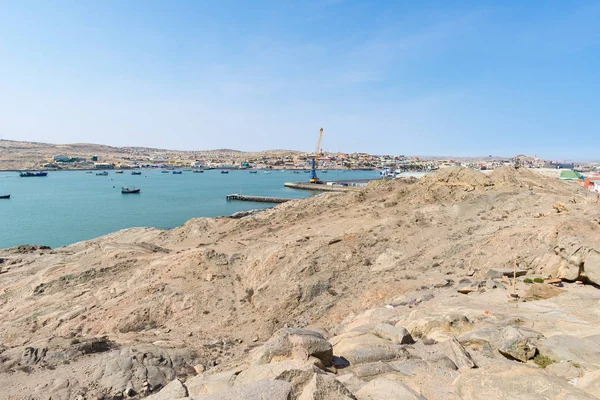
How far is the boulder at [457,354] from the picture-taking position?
7055mm

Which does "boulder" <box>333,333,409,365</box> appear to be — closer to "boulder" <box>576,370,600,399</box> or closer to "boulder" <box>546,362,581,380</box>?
"boulder" <box>546,362,581,380</box>

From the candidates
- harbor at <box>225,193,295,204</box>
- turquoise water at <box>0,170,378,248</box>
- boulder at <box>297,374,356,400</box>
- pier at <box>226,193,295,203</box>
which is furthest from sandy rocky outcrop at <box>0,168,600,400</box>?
pier at <box>226,193,295,203</box>

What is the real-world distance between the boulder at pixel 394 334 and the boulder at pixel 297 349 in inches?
77.5

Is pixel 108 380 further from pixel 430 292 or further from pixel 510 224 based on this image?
pixel 510 224

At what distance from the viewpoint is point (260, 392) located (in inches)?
209

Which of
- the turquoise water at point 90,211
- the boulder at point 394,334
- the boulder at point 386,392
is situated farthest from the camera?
the turquoise water at point 90,211

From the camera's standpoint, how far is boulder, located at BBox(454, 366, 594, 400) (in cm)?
541

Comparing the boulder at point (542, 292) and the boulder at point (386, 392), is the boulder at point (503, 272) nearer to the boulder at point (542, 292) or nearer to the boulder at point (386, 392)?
the boulder at point (542, 292)

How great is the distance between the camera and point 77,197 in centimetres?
7900

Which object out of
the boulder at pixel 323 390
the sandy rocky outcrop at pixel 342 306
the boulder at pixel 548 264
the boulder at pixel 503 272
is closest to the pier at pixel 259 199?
the sandy rocky outcrop at pixel 342 306

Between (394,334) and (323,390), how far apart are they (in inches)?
153

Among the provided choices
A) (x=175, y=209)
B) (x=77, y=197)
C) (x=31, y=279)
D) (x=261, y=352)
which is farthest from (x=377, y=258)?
(x=77, y=197)

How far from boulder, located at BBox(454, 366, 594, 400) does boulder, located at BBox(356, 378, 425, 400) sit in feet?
2.90

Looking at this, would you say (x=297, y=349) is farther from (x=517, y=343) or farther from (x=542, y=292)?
(x=542, y=292)
